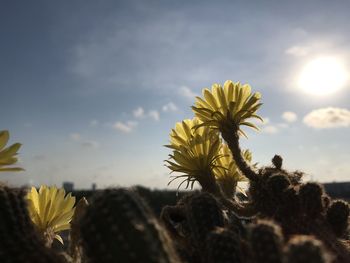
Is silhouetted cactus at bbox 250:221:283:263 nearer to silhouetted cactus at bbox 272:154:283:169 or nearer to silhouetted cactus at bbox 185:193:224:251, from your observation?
Answer: silhouetted cactus at bbox 185:193:224:251

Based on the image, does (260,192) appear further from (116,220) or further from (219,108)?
(116,220)

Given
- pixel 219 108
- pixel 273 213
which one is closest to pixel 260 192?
pixel 273 213

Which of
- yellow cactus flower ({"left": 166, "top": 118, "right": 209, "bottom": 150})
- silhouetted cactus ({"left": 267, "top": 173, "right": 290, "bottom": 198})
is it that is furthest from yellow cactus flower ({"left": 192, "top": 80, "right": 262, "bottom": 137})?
silhouetted cactus ({"left": 267, "top": 173, "right": 290, "bottom": 198})

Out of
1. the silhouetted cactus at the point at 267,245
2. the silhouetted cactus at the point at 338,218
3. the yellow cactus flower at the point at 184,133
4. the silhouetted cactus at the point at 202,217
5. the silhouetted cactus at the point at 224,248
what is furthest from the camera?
the yellow cactus flower at the point at 184,133

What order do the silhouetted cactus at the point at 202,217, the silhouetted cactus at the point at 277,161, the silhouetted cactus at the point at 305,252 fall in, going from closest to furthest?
1. the silhouetted cactus at the point at 305,252
2. the silhouetted cactus at the point at 202,217
3. the silhouetted cactus at the point at 277,161

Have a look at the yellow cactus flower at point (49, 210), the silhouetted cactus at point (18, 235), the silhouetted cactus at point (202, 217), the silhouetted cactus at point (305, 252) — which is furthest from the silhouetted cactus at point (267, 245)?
the yellow cactus flower at point (49, 210)

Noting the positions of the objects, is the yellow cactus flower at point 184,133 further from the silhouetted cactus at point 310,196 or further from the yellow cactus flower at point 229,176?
the silhouetted cactus at point 310,196
